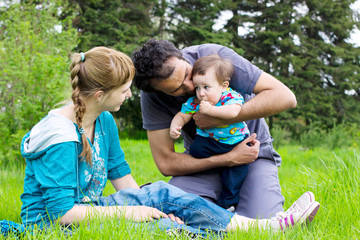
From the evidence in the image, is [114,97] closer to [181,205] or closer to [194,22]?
[181,205]

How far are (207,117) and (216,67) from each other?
14.5 inches

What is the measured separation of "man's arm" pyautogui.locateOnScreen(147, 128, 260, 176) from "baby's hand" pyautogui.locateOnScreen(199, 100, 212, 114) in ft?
1.28

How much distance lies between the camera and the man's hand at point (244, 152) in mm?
2754

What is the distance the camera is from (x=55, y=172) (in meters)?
2.16

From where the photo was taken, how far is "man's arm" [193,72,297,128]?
274cm

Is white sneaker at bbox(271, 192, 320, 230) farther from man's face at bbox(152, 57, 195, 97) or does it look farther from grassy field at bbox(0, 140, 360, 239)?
man's face at bbox(152, 57, 195, 97)

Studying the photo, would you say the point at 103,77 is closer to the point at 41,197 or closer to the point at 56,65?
the point at 41,197

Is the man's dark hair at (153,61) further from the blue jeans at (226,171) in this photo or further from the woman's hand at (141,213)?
the woman's hand at (141,213)

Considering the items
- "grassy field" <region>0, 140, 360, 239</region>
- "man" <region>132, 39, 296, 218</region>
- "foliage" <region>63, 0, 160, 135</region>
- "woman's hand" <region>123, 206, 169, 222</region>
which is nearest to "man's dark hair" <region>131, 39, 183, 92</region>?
"man" <region>132, 39, 296, 218</region>

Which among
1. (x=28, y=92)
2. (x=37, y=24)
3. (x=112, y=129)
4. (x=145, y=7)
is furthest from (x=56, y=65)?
(x=145, y=7)

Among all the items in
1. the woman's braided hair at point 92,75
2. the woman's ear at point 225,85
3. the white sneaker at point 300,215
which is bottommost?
the white sneaker at point 300,215

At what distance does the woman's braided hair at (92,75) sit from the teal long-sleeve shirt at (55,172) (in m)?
0.10

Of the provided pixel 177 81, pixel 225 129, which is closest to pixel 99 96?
pixel 177 81

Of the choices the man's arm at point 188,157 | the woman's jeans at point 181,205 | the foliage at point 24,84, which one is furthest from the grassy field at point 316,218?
the foliage at point 24,84
